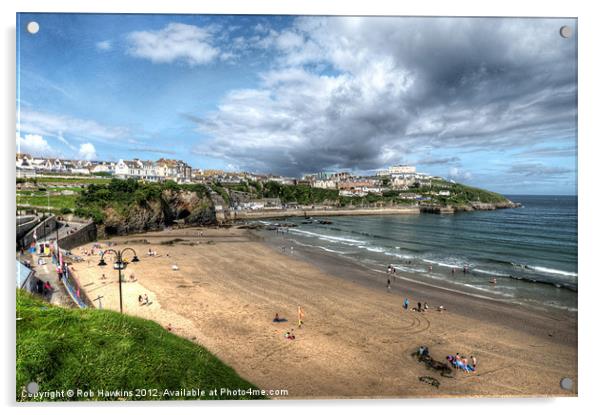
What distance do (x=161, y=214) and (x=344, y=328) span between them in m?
30.6

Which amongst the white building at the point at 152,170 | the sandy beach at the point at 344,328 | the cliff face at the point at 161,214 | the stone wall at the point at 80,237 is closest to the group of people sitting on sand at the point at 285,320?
the sandy beach at the point at 344,328

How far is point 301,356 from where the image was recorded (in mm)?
8336

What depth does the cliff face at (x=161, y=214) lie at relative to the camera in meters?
28.7

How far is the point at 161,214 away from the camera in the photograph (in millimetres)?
35625

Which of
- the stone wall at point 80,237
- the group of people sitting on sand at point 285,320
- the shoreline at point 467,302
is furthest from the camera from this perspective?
the stone wall at point 80,237

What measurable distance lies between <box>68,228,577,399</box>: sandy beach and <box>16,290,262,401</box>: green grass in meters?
2.01

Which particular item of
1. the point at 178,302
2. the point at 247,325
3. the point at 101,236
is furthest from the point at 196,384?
the point at 101,236

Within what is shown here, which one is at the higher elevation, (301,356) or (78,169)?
(78,169)

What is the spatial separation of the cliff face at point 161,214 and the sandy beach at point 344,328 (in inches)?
440

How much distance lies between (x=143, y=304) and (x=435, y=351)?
32.5ft

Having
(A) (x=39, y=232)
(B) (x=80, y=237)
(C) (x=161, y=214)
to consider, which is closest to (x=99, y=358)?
(A) (x=39, y=232)

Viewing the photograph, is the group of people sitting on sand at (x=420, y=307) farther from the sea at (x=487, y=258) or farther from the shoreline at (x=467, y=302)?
the sea at (x=487, y=258)

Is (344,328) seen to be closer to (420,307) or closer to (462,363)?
(462,363)

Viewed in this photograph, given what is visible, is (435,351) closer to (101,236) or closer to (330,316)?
(330,316)
